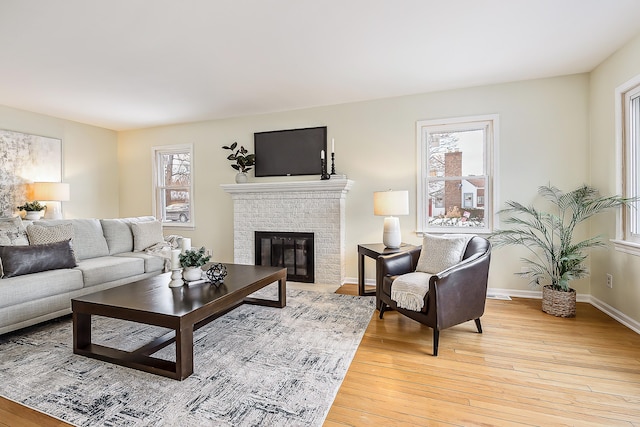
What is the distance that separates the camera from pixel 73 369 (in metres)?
2.12

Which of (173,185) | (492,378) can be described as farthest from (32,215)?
(492,378)

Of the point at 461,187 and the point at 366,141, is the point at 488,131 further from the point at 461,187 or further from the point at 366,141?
the point at 366,141

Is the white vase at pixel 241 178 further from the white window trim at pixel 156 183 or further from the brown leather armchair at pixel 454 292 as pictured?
the brown leather armchair at pixel 454 292

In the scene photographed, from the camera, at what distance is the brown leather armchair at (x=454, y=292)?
2367 millimetres

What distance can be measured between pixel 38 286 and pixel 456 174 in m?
4.43

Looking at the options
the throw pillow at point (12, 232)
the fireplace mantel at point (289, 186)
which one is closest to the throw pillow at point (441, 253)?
the fireplace mantel at point (289, 186)

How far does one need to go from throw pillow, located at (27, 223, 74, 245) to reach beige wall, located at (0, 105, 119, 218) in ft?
6.72

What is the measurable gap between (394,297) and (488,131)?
8.16ft

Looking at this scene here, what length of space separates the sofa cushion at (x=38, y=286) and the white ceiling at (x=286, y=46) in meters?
1.99

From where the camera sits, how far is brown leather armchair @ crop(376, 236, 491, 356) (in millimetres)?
2367

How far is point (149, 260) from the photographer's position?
3.94 metres

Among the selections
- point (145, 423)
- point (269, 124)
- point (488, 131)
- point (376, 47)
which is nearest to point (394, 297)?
point (145, 423)

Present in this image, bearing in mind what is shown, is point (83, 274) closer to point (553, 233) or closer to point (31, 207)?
point (31, 207)

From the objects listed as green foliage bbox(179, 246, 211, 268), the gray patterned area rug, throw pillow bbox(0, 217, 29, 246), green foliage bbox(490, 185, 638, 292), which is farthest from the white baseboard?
throw pillow bbox(0, 217, 29, 246)
